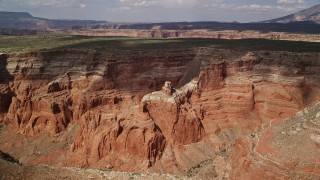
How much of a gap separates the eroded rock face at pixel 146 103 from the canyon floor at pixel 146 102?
0.46ft

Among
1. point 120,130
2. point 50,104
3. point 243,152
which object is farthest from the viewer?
point 50,104

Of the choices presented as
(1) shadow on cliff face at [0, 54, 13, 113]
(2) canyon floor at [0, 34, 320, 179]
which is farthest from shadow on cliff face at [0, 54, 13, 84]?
(2) canyon floor at [0, 34, 320, 179]

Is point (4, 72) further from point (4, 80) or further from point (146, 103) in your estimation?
point (146, 103)

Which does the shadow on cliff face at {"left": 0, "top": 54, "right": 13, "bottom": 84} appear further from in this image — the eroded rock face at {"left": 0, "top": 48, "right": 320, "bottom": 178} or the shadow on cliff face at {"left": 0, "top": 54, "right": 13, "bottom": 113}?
the eroded rock face at {"left": 0, "top": 48, "right": 320, "bottom": 178}

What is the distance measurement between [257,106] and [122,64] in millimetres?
20544

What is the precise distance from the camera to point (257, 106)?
57562 millimetres

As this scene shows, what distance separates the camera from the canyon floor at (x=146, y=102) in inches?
2143

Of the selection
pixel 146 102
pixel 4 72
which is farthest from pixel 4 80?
pixel 146 102

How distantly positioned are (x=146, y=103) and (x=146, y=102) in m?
0.14

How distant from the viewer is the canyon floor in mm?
54438

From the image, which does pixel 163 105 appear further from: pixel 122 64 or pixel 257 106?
pixel 257 106

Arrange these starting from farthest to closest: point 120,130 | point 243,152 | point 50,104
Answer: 1. point 50,104
2. point 120,130
3. point 243,152

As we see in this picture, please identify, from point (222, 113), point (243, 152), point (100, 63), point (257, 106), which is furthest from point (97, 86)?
point (243, 152)

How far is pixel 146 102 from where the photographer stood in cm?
5641
